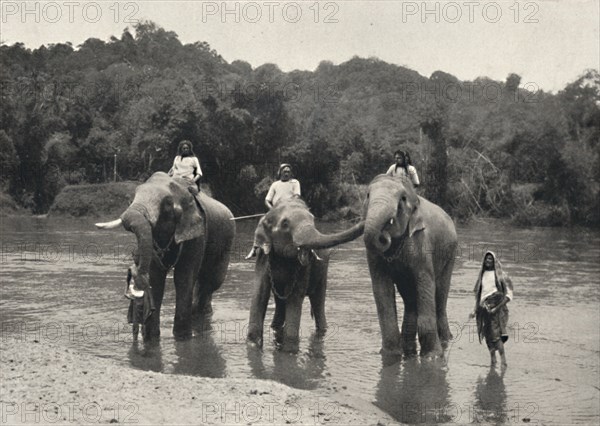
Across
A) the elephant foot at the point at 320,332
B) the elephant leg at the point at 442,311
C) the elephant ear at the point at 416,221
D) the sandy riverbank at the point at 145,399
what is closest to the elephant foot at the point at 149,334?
the sandy riverbank at the point at 145,399

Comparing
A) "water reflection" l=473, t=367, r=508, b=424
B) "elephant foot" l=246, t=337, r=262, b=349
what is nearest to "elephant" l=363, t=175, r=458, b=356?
"water reflection" l=473, t=367, r=508, b=424

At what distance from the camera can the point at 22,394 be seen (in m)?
7.14

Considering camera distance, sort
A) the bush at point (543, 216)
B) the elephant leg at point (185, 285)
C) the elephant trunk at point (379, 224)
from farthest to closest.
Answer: the bush at point (543, 216) → the elephant leg at point (185, 285) → the elephant trunk at point (379, 224)

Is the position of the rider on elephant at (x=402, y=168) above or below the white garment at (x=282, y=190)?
above

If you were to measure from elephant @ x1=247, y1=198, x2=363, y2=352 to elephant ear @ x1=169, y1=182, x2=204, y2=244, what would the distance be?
0.86m

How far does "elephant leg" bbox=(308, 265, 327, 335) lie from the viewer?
1167 centimetres

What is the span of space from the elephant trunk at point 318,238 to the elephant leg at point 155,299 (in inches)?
77.4

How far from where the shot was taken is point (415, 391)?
359 inches

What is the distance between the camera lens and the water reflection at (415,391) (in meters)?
8.24

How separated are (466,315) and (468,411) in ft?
21.9

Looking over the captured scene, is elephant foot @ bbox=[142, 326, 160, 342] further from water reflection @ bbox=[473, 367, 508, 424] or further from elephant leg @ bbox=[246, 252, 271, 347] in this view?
water reflection @ bbox=[473, 367, 508, 424]

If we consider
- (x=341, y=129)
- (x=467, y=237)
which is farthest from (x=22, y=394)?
(x=341, y=129)

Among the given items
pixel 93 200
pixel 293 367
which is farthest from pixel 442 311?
pixel 93 200

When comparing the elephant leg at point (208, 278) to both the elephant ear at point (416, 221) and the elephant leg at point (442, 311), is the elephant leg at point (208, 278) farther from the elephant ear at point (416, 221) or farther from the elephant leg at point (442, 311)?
the elephant ear at point (416, 221)
